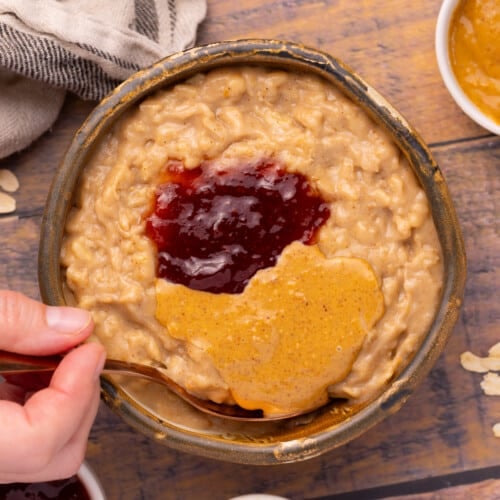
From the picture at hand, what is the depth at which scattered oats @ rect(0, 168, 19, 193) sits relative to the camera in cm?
219

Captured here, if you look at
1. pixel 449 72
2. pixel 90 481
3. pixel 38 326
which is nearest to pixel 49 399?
pixel 38 326

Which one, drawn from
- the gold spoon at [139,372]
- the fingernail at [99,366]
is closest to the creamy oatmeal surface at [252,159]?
the gold spoon at [139,372]

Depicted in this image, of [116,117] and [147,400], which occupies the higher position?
[116,117]

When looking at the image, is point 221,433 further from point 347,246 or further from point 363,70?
point 363,70

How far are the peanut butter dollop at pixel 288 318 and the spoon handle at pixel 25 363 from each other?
25 cm

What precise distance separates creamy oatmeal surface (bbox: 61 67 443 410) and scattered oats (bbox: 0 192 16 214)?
357 mm

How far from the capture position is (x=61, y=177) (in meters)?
1.86

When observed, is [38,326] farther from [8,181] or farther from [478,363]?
[478,363]

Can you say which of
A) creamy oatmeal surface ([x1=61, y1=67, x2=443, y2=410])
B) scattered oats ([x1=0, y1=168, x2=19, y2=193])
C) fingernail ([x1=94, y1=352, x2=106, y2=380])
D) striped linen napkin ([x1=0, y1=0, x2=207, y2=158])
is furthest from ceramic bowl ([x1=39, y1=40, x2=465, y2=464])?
scattered oats ([x1=0, y1=168, x2=19, y2=193])

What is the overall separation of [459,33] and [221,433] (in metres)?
1.10

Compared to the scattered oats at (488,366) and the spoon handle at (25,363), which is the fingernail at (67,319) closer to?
the spoon handle at (25,363)

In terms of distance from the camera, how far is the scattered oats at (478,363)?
2170 millimetres

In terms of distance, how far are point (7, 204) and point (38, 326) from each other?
1.87 ft

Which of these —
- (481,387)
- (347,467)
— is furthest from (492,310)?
(347,467)
